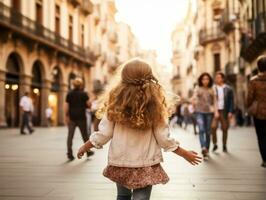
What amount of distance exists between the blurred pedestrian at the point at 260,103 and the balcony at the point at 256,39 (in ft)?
55.2

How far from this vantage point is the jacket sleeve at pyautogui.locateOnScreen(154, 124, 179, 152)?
10.9ft

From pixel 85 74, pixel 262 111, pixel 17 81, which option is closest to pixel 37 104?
pixel 17 81

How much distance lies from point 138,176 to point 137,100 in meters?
0.54

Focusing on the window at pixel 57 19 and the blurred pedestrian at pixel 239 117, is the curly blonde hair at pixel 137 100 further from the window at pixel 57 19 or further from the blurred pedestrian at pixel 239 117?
the window at pixel 57 19

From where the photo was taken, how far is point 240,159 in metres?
8.84

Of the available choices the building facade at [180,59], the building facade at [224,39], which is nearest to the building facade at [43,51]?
the building facade at [224,39]

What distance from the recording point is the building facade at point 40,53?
2519 centimetres

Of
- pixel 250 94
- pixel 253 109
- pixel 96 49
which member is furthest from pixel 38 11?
pixel 253 109

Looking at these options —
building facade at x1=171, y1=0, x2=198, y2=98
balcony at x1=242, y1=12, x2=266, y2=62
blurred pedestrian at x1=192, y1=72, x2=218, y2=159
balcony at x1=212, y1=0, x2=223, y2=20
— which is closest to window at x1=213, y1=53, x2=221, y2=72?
balcony at x1=212, y1=0, x2=223, y2=20

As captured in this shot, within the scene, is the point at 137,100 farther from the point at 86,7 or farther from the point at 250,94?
the point at 86,7

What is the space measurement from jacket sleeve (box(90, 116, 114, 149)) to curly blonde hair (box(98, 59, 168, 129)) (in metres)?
0.07

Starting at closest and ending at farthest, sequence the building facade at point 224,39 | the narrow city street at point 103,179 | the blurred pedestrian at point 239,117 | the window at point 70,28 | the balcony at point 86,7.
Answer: the narrow city street at point 103,179, the blurred pedestrian at point 239,117, the building facade at point 224,39, the window at point 70,28, the balcony at point 86,7

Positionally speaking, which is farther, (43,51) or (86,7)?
(86,7)

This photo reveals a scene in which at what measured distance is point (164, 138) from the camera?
3318 millimetres
